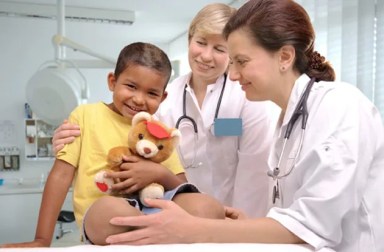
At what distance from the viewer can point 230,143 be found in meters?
1.75

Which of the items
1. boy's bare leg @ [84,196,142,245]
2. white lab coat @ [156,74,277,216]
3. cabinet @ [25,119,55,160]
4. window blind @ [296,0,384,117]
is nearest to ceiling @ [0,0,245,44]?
window blind @ [296,0,384,117]

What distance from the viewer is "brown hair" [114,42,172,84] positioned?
1.24 metres

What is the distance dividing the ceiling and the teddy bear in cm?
289

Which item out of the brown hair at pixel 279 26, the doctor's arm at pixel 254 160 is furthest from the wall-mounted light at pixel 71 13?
the brown hair at pixel 279 26

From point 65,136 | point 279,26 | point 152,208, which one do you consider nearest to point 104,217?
point 152,208

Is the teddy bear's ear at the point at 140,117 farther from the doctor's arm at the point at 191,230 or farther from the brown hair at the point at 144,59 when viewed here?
the doctor's arm at the point at 191,230

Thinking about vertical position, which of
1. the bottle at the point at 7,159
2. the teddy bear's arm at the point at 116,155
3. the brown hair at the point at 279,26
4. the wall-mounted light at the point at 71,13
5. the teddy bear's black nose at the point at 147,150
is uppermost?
the wall-mounted light at the point at 71,13

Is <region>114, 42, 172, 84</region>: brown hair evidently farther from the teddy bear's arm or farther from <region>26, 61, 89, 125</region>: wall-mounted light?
<region>26, 61, 89, 125</region>: wall-mounted light

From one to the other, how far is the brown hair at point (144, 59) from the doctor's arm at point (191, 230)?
0.49 m

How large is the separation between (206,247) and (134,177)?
336mm

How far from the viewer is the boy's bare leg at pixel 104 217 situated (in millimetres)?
951

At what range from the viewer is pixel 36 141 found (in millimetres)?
5016

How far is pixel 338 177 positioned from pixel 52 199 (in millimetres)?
805

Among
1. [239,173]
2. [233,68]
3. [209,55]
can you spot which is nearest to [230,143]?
→ [239,173]
